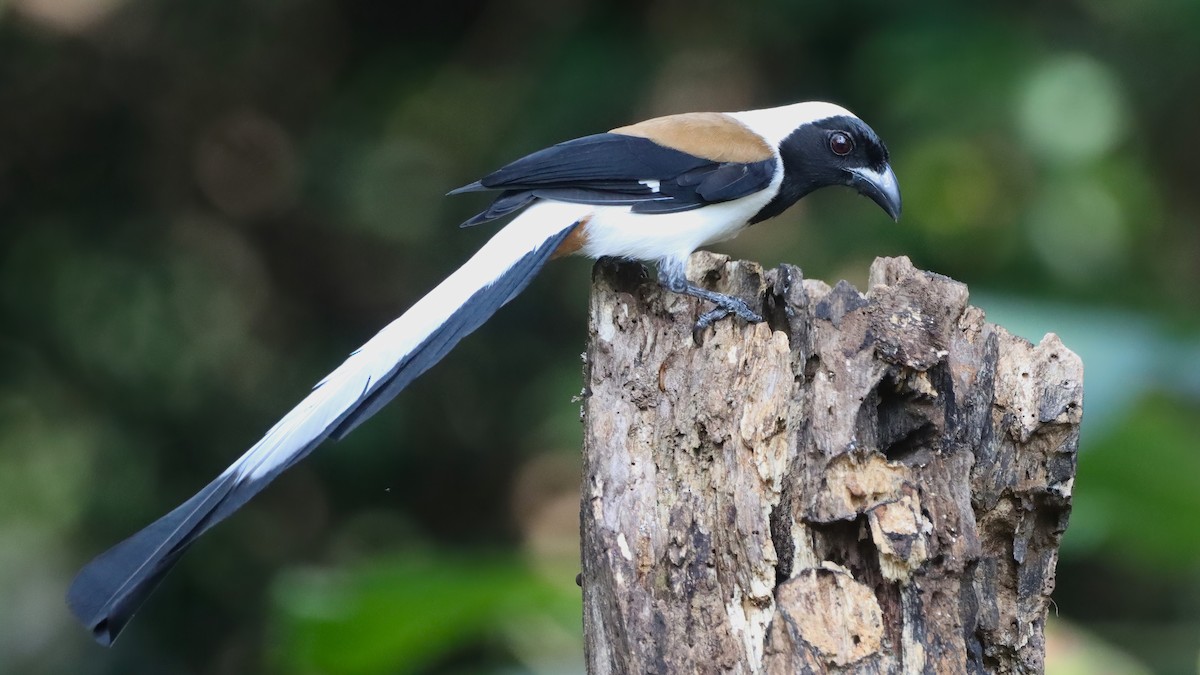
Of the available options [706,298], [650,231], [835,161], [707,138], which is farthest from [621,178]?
[835,161]

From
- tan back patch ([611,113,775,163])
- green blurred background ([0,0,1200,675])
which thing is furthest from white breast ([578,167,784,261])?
green blurred background ([0,0,1200,675])

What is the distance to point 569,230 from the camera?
147 inches

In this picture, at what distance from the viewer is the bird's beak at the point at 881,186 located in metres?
4.19

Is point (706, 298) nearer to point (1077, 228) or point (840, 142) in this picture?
point (840, 142)

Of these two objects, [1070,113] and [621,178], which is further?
[1070,113]

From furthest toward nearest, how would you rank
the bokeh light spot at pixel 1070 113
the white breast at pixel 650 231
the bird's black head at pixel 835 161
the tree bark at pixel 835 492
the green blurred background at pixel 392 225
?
1. the green blurred background at pixel 392 225
2. the bokeh light spot at pixel 1070 113
3. the bird's black head at pixel 835 161
4. the white breast at pixel 650 231
5. the tree bark at pixel 835 492

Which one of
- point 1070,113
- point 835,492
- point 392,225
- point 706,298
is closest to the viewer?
point 835,492

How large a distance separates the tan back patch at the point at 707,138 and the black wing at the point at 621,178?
3cm

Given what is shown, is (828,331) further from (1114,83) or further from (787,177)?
(1114,83)

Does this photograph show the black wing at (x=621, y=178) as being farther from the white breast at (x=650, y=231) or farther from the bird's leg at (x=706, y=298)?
the bird's leg at (x=706, y=298)

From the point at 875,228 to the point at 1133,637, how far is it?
7.26 ft

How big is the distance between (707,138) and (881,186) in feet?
2.28

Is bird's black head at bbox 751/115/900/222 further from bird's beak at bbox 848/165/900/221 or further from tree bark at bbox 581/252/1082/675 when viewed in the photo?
tree bark at bbox 581/252/1082/675

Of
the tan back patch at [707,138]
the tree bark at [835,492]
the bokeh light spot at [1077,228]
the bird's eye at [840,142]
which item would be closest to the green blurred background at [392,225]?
the bokeh light spot at [1077,228]
